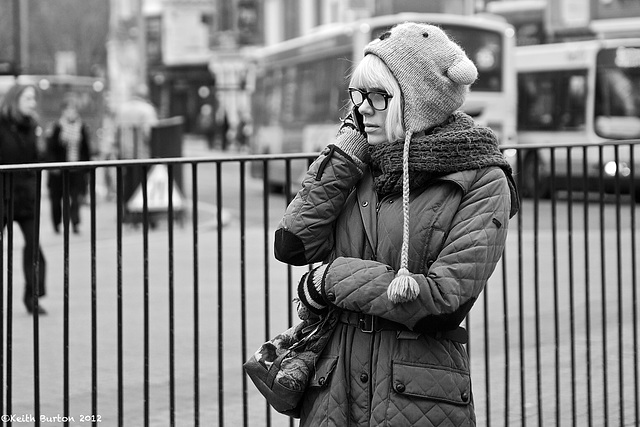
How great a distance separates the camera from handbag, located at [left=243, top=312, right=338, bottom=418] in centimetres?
325

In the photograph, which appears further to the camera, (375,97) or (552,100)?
(552,100)

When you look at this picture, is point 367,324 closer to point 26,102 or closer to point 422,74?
point 422,74

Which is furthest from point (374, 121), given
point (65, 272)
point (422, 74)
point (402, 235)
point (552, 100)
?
point (552, 100)

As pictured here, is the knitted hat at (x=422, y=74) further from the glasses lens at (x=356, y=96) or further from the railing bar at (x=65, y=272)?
the railing bar at (x=65, y=272)

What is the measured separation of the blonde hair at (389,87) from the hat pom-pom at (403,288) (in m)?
0.40

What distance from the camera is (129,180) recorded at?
17.6 meters

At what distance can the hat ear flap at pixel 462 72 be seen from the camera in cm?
317

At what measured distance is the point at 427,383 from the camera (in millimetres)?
3092

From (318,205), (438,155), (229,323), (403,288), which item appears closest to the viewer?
(403,288)

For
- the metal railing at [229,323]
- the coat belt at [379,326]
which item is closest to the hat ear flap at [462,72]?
the coat belt at [379,326]

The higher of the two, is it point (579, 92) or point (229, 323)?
point (579, 92)

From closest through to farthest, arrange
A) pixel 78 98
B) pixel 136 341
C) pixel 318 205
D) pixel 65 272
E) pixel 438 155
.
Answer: pixel 438 155 < pixel 318 205 < pixel 65 272 < pixel 136 341 < pixel 78 98

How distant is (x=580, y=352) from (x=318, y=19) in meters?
45.1

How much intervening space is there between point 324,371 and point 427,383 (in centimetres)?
30
